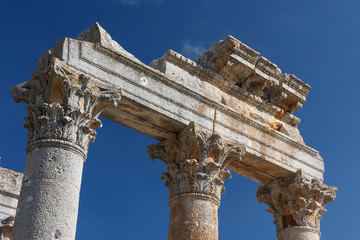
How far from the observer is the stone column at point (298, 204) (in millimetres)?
16406

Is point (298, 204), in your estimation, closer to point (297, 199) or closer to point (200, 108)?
point (297, 199)

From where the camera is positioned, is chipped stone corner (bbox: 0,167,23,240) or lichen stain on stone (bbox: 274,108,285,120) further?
chipped stone corner (bbox: 0,167,23,240)

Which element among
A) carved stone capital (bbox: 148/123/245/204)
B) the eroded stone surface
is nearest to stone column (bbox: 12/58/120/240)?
the eroded stone surface

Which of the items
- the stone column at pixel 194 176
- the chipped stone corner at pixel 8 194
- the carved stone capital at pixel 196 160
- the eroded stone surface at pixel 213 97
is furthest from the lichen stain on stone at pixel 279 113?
the chipped stone corner at pixel 8 194

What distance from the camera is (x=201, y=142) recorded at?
14.4 metres

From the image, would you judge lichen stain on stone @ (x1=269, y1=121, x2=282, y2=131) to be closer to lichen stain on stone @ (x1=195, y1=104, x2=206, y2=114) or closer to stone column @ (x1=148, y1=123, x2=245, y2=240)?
stone column @ (x1=148, y1=123, x2=245, y2=240)

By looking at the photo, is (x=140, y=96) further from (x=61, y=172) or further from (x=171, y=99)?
(x=61, y=172)

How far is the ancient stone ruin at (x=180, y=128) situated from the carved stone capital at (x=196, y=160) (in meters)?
0.03

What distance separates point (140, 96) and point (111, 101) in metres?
Answer: 1.12

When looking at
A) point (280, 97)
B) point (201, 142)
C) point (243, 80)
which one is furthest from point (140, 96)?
point (280, 97)

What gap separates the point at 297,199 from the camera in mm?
16531

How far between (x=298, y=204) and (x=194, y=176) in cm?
413

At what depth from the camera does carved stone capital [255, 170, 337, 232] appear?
1647 centimetres

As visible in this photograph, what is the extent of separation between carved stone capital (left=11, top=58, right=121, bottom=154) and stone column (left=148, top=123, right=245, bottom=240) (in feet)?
8.39
